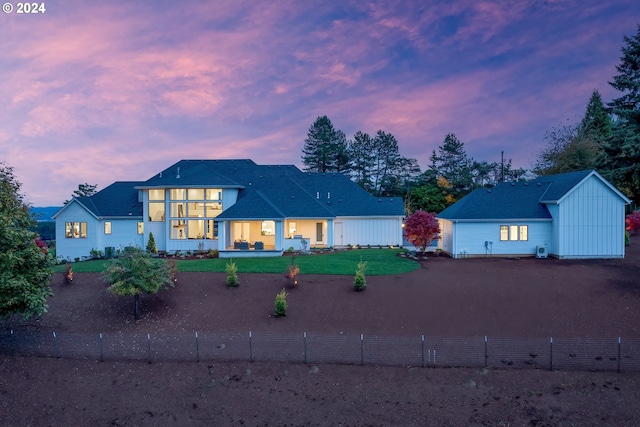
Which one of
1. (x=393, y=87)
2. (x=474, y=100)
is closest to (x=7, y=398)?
(x=393, y=87)

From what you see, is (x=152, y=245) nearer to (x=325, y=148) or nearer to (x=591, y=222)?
(x=591, y=222)

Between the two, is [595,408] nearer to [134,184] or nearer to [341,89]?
[341,89]

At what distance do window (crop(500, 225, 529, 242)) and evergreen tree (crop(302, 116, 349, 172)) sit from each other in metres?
38.5

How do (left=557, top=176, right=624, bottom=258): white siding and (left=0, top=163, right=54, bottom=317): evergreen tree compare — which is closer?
(left=0, top=163, right=54, bottom=317): evergreen tree

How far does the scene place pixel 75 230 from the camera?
29672mm

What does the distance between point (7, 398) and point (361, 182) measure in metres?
54.1

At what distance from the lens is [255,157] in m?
56.7

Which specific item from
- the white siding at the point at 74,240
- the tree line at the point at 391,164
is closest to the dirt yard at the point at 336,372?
the white siding at the point at 74,240

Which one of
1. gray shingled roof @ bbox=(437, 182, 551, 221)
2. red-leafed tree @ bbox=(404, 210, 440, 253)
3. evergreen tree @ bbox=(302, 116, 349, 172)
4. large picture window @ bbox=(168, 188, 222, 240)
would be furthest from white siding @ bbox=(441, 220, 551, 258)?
evergreen tree @ bbox=(302, 116, 349, 172)

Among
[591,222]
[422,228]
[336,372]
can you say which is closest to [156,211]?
[422,228]

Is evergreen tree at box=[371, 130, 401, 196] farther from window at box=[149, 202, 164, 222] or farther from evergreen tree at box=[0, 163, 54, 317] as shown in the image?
evergreen tree at box=[0, 163, 54, 317]

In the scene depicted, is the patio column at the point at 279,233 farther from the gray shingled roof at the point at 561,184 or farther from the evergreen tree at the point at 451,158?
the evergreen tree at the point at 451,158

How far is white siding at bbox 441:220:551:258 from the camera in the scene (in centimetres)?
2550

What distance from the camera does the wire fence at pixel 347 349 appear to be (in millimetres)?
11320
